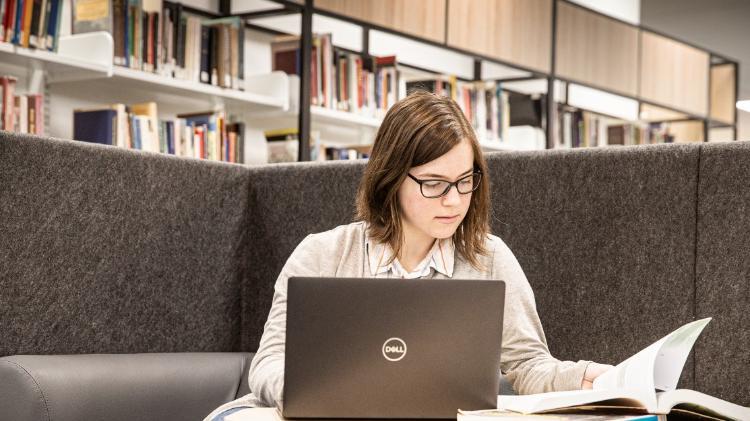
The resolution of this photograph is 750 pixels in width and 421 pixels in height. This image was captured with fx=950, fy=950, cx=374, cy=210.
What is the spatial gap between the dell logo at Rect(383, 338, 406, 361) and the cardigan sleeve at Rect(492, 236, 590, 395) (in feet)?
1.09

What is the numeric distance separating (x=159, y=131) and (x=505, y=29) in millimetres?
2115

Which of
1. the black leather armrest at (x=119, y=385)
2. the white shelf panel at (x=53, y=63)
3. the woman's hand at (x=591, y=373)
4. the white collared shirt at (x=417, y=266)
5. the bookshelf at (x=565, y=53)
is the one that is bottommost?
the black leather armrest at (x=119, y=385)

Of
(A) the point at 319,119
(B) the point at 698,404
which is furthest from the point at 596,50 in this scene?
(B) the point at 698,404

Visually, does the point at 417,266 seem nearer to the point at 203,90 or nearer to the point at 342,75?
the point at 203,90

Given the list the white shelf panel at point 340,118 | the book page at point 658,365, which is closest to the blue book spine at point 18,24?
the white shelf panel at point 340,118

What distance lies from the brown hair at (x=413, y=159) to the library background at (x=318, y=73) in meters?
0.28

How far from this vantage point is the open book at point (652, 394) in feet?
3.62

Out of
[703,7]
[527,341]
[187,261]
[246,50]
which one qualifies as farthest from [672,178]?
[703,7]

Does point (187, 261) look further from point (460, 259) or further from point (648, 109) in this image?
point (648, 109)

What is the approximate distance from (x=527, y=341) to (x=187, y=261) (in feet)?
2.58

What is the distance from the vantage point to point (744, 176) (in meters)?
1.52

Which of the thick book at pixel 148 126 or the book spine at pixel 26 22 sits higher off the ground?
the book spine at pixel 26 22

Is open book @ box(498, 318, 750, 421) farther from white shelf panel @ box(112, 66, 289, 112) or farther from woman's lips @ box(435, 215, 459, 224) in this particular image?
white shelf panel @ box(112, 66, 289, 112)

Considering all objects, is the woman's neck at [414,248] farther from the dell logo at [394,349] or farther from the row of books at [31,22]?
the row of books at [31,22]
